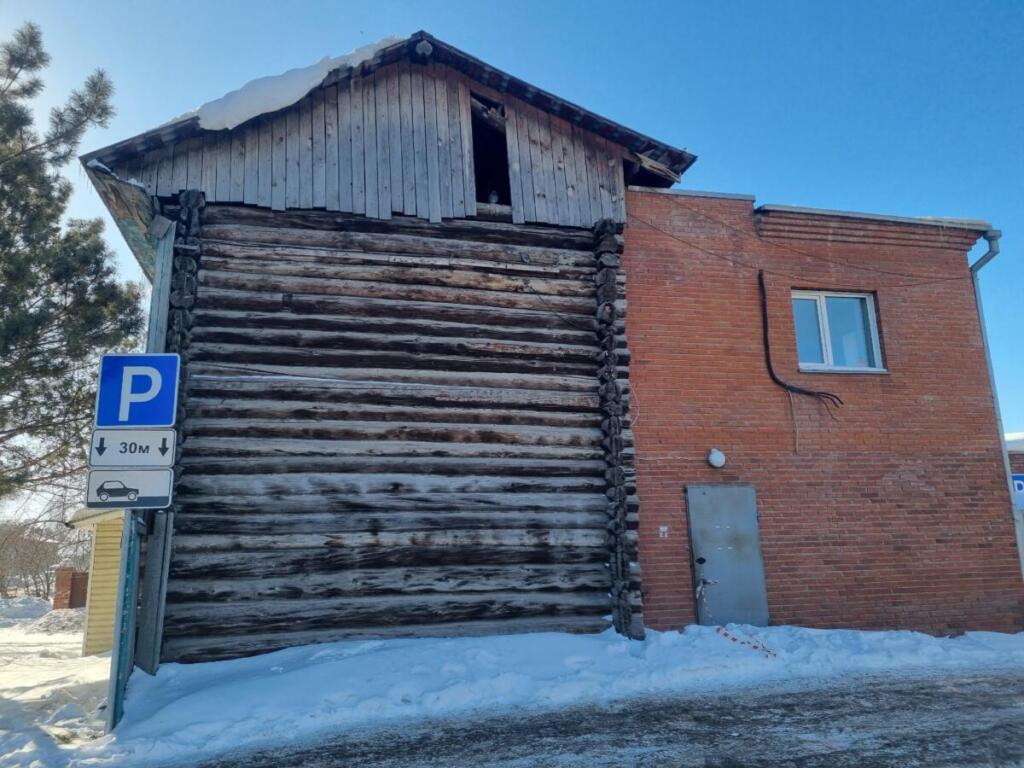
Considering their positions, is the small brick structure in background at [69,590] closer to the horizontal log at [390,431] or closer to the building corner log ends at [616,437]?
the horizontal log at [390,431]

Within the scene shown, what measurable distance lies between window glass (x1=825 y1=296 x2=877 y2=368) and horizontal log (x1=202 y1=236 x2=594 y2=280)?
3971 mm

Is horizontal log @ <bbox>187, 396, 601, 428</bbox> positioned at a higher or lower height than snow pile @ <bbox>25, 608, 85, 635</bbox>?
higher

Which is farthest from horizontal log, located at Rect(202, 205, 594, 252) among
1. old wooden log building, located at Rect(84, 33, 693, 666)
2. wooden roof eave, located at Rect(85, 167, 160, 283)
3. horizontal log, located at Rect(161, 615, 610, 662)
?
horizontal log, located at Rect(161, 615, 610, 662)

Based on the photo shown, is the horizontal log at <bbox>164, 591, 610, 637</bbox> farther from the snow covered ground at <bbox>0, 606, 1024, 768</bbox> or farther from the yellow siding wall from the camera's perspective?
the yellow siding wall

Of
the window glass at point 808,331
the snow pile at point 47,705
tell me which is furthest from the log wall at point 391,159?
the snow pile at point 47,705

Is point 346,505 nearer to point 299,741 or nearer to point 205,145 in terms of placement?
point 299,741

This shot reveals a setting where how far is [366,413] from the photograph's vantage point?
8.04 meters

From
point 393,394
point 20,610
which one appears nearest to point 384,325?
point 393,394

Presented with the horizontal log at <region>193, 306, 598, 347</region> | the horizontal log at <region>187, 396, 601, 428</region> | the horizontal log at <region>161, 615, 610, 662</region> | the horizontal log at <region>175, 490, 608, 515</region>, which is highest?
the horizontal log at <region>193, 306, 598, 347</region>

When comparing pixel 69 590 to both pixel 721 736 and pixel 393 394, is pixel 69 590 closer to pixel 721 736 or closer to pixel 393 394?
pixel 393 394

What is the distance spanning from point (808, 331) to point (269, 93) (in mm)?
7806

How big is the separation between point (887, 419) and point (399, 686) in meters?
7.60

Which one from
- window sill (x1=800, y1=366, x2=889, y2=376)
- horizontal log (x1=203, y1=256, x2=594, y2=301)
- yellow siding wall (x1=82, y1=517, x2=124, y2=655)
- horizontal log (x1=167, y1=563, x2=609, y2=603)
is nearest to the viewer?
horizontal log (x1=167, y1=563, x2=609, y2=603)

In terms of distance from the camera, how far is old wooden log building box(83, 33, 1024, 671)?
7.69m
